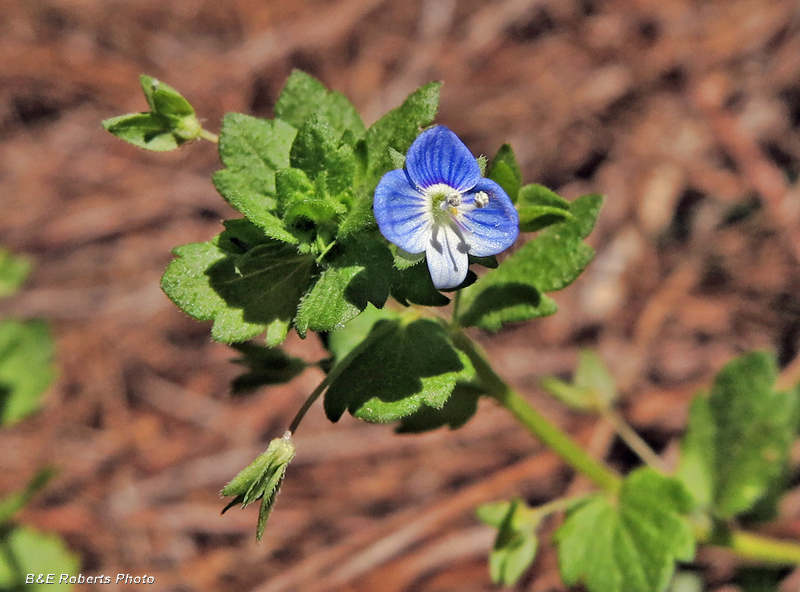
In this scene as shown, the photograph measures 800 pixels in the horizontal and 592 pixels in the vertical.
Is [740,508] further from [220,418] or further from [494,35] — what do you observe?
[494,35]

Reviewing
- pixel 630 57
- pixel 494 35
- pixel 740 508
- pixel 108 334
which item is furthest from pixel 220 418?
pixel 630 57

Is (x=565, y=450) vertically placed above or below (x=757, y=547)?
above

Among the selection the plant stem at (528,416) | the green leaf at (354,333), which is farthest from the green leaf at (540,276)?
the green leaf at (354,333)

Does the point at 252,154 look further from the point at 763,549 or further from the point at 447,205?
the point at 763,549

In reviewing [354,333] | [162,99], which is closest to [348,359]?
[354,333]

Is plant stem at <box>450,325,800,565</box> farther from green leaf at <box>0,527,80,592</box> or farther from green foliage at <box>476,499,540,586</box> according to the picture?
green leaf at <box>0,527,80,592</box>

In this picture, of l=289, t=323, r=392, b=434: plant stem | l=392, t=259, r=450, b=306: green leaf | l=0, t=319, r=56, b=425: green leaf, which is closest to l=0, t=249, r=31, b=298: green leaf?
l=0, t=319, r=56, b=425: green leaf
